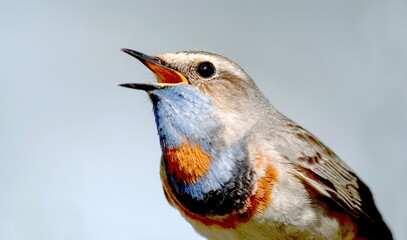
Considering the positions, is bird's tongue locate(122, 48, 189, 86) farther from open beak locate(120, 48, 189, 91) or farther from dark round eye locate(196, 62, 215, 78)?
dark round eye locate(196, 62, 215, 78)

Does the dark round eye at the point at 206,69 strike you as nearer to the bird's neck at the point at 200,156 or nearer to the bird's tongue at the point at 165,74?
the bird's tongue at the point at 165,74

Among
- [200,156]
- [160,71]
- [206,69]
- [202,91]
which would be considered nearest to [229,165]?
[200,156]

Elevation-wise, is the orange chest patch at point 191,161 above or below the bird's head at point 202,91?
below

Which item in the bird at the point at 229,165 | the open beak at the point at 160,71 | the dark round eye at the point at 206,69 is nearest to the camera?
the bird at the point at 229,165

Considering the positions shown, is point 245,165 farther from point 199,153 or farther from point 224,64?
point 224,64

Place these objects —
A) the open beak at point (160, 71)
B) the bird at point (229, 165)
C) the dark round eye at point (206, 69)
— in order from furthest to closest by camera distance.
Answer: the dark round eye at point (206, 69) → the open beak at point (160, 71) → the bird at point (229, 165)

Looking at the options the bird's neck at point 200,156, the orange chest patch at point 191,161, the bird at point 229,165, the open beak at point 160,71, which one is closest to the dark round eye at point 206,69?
the bird at point 229,165

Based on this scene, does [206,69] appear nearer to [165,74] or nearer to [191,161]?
[165,74]

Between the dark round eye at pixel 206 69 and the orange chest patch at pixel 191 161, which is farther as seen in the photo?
the dark round eye at pixel 206 69

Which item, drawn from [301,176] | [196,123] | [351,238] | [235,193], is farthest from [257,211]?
[351,238]
